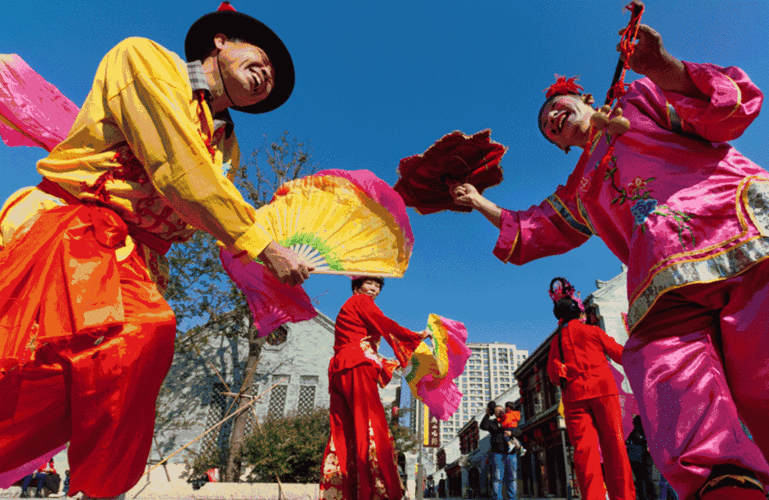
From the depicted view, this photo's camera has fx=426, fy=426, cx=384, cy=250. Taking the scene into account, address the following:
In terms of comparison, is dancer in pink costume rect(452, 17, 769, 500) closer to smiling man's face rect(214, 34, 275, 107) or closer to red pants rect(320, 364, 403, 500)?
smiling man's face rect(214, 34, 275, 107)

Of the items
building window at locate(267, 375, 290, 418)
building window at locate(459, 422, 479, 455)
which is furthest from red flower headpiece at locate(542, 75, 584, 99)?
building window at locate(459, 422, 479, 455)

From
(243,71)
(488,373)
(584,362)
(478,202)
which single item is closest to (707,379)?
(478,202)

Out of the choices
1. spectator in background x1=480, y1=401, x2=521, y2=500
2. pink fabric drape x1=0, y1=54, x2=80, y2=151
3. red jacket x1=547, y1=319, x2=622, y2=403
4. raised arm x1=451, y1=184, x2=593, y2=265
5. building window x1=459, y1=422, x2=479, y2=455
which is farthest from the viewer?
building window x1=459, y1=422, x2=479, y2=455

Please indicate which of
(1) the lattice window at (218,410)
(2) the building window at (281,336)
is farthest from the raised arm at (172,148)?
(1) the lattice window at (218,410)

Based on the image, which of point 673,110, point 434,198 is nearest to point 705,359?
point 673,110

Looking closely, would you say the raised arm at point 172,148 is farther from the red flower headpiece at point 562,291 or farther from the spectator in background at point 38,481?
the spectator in background at point 38,481

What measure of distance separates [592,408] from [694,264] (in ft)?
10.9

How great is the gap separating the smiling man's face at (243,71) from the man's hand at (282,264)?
0.77 metres

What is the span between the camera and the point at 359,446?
10.1 ft

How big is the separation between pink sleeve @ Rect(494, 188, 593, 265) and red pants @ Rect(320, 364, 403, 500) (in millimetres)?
1633

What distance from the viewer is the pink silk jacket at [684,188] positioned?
132 cm

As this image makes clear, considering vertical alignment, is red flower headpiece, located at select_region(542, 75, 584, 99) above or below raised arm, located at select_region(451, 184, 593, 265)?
above

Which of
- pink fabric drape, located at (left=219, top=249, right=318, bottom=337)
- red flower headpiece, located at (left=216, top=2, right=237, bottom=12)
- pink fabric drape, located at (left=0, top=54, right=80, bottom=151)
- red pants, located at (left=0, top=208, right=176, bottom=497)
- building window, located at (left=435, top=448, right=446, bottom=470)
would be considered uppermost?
red flower headpiece, located at (left=216, top=2, right=237, bottom=12)

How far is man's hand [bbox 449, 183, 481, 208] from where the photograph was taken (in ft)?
8.73
